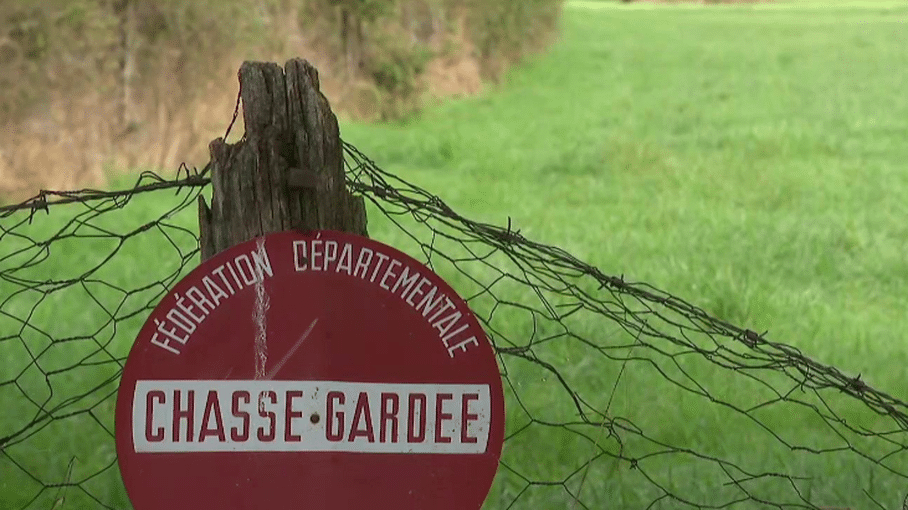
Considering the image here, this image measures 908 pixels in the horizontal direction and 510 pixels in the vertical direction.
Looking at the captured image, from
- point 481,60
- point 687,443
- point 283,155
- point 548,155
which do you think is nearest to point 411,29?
point 481,60

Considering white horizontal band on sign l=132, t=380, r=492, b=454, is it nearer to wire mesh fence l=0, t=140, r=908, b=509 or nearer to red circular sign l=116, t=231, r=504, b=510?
red circular sign l=116, t=231, r=504, b=510

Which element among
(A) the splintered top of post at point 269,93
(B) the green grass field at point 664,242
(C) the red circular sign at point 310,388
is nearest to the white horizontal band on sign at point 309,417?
(C) the red circular sign at point 310,388

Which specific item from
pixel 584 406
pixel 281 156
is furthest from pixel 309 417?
pixel 584 406

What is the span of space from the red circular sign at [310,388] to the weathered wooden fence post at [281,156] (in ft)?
0.32

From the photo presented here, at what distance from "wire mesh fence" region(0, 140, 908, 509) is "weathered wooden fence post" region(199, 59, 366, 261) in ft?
0.43

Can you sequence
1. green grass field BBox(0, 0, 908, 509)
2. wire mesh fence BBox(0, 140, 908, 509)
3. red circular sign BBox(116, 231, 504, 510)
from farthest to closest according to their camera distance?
green grass field BBox(0, 0, 908, 509) < wire mesh fence BBox(0, 140, 908, 509) < red circular sign BBox(116, 231, 504, 510)

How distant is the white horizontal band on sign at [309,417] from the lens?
163cm

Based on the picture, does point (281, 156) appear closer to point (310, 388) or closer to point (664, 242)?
point (310, 388)

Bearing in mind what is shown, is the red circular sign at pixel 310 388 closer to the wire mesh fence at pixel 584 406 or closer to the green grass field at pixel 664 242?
the wire mesh fence at pixel 584 406

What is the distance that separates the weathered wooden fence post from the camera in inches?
67.8

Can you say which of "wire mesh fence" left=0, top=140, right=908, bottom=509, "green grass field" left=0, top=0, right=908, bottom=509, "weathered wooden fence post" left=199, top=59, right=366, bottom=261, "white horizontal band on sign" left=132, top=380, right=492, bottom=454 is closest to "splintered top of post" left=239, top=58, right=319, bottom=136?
"weathered wooden fence post" left=199, top=59, right=366, bottom=261

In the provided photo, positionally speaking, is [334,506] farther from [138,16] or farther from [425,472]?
[138,16]

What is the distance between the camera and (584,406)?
3230 millimetres

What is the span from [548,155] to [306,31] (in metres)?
2.65
